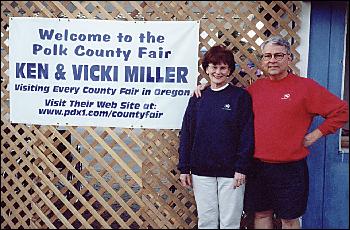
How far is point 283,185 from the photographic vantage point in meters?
3.79

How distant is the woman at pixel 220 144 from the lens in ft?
12.3

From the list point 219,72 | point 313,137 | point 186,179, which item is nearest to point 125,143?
point 186,179

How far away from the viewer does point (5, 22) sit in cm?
461

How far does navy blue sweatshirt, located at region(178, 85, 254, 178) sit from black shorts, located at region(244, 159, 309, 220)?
18 centimetres

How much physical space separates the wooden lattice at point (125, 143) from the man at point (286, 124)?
541 millimetres

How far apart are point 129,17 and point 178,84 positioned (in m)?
0.70

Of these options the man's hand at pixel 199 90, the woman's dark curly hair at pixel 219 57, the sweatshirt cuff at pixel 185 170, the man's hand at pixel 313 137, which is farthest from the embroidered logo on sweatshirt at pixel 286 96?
the sweatshirt cuff at pixel 185 170

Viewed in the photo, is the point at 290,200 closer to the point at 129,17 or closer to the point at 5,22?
the point at 129,17

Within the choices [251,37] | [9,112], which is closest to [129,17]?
[251,37]

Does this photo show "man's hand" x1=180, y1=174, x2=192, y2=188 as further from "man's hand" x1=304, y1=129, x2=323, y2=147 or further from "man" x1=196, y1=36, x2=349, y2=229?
"man's hand" x1=304, y1=129, x2=323, y2=147

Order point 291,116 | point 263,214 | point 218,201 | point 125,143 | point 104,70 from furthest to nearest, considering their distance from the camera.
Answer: point 125,143 < point 104,70 < point 263,214 < point 218,201 < point 291,116

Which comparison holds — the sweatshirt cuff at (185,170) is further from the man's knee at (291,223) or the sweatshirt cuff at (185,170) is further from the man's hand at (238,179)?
the man's knee at (291,223)

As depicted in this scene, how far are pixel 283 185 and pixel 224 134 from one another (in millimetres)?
564

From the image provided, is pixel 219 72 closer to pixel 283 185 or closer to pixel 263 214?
pixel 283 185
